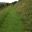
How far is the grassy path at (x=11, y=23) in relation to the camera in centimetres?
67

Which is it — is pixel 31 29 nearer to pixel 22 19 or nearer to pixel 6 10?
pixel 22 19

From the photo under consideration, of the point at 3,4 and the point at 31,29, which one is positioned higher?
the point at 3,4

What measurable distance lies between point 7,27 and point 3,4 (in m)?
0.30

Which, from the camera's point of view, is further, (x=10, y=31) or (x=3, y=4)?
(x=3, y=4)

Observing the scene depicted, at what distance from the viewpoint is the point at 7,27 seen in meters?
0.68

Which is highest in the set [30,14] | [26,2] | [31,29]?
[26,2]

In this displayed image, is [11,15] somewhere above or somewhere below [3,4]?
below

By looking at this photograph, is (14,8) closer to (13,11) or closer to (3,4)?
(13,11)

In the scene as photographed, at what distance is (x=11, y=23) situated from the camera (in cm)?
70

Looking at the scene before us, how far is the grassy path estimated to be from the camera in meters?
0.67

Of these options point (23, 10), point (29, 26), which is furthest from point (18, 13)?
point (29, 26)

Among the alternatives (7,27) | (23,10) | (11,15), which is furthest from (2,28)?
(23,10)

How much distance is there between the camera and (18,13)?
2.46ft

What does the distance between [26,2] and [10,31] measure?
0.33m
